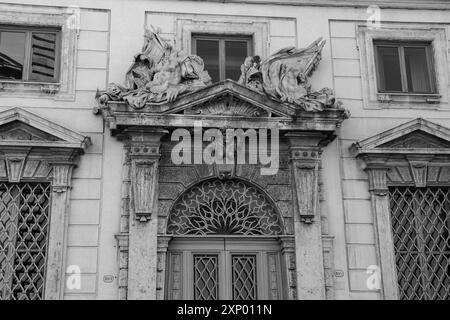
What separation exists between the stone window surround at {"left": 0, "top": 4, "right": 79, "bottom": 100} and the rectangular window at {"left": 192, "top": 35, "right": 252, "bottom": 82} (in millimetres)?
2228

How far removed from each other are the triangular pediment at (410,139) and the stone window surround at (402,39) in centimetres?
60

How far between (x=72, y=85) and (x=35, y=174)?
5.72ft

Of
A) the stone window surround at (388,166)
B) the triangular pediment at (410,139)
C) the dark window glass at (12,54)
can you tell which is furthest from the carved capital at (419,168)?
the dark window glass at (12,54)

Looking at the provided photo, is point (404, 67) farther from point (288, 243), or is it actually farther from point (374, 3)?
point (288, 243)

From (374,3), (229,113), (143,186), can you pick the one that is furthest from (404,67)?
(143,186)

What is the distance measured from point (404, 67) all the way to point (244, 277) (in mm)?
5006

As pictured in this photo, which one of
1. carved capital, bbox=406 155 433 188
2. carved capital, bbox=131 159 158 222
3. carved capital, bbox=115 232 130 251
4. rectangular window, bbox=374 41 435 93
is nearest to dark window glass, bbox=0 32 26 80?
carved capital, bbox=131 159 158 222

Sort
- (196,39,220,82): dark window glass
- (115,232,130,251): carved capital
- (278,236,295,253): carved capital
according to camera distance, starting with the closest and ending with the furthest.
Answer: (115,232,130,251): carved capital
(278,236,295,253): carved capital
(196,39,220,82): dark window glass

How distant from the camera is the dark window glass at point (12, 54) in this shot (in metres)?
12.5

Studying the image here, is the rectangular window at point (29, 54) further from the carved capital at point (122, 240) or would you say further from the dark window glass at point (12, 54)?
the carved capital at point (122, 240)

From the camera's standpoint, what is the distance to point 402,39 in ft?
44.3

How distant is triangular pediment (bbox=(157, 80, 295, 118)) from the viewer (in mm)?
12164

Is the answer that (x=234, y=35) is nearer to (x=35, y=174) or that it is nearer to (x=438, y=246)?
(x=35, y=174)

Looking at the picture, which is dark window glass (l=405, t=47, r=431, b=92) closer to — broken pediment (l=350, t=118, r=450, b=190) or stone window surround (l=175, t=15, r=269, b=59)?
broken pediment (l=350, t=118, r=450, b=190)
